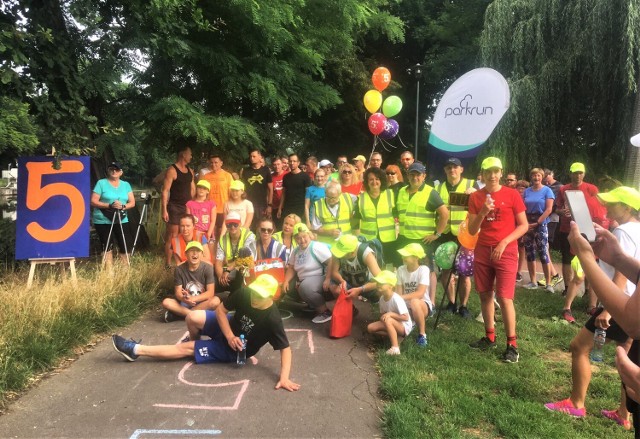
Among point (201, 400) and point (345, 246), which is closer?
point (201, 400)

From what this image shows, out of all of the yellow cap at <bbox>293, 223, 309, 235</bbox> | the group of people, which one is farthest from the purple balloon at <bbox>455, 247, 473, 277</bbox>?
the yellow cap at <bbox>293, 223, 309, 235</bbox>

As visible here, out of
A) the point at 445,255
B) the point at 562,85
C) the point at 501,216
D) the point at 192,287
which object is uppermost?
the point at 562,85

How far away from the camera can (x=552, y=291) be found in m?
7.05

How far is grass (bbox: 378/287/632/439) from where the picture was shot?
327 cm

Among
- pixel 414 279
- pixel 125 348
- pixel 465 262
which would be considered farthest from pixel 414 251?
pixel 125 348

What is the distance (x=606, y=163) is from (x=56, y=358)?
11.9 metres

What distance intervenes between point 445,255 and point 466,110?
1.85 m

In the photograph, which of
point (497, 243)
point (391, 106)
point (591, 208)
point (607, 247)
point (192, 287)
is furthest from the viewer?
point (391, 106)

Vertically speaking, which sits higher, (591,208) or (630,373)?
(591,208)

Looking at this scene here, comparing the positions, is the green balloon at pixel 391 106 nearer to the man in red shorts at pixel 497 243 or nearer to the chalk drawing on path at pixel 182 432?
the man in red shorts at pixel 497 243

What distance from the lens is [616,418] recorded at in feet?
11.3

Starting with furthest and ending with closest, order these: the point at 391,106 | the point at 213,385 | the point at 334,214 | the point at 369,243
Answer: the point at 391,106, the point at 334,214, the point at 369,243, the point at 213,385

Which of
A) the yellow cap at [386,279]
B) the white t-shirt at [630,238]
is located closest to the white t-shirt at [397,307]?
the yellow cap at [386,279]

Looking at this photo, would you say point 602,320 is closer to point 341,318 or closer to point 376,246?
point 341,318
